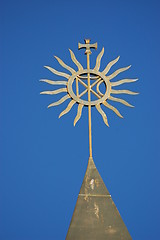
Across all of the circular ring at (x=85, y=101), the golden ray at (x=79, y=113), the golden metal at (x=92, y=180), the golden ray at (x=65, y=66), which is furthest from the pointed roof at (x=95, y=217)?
the golden ray at (x=65, y=66)

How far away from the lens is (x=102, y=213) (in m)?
3.36

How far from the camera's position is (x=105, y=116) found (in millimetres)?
3627

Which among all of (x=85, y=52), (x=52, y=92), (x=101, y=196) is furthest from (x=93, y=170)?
(x=85, y=52)

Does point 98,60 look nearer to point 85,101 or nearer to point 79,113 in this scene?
point 85,101

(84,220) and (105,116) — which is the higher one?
(105,116)

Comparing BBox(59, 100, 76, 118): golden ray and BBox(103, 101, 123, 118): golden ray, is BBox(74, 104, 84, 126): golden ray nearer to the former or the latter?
BBox(59, 100, 76, 118): golden ray

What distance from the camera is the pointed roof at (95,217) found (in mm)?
3295

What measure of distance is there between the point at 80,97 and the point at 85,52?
0.40 m

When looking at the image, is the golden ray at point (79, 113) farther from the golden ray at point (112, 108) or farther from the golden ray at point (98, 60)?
the golden ray at point (98, 60)

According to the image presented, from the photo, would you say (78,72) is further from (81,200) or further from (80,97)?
(81,200)

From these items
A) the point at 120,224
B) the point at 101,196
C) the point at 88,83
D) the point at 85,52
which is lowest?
the point at 120,224

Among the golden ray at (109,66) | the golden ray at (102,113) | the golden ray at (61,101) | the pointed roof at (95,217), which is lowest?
the pointed roof at (95,217)

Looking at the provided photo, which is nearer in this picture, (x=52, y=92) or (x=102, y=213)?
(x=102, y=213)

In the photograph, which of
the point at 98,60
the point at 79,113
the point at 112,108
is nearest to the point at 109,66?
the point at 98,60
